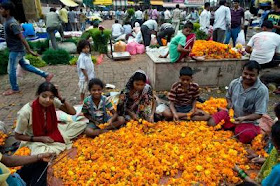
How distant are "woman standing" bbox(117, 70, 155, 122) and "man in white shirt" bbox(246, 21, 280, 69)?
140 inches

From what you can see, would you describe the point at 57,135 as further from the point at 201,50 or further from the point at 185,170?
the point at 201,50

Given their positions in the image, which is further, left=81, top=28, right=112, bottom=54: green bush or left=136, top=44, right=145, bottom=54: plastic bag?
left=136, top=44, right=145, bottom=54: plastic bag

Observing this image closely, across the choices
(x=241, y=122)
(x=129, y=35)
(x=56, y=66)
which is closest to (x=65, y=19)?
(x=129, y=35)

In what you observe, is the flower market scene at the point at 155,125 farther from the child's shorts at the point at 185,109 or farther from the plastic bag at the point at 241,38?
the plastic bag at the point at 241,38

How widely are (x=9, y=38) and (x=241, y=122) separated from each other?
578cm

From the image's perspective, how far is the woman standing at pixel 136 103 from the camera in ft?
13.2

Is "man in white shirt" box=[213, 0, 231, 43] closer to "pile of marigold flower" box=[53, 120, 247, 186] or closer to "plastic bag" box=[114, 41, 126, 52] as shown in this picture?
"plastic bag" box=[114, 41, 126, 52]

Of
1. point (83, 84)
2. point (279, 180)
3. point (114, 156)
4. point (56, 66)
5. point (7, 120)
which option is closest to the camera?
point (279, 180)

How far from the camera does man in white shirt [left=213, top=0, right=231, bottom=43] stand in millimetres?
8555

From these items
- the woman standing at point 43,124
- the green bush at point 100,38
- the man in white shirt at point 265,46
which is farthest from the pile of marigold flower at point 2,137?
the green bush at point 100,38

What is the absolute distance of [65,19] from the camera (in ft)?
47.4

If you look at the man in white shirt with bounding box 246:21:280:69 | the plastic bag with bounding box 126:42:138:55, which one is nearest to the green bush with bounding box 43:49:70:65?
the plastic bag with bounding box 126:42:138:55

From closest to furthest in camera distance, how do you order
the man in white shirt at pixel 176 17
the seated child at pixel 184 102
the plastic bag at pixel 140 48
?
the seated child at pixel 184 102, the plastic bag at pixel 140 48, the man in white shirt at pixel 176 17

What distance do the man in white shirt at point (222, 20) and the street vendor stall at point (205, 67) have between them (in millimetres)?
2858
